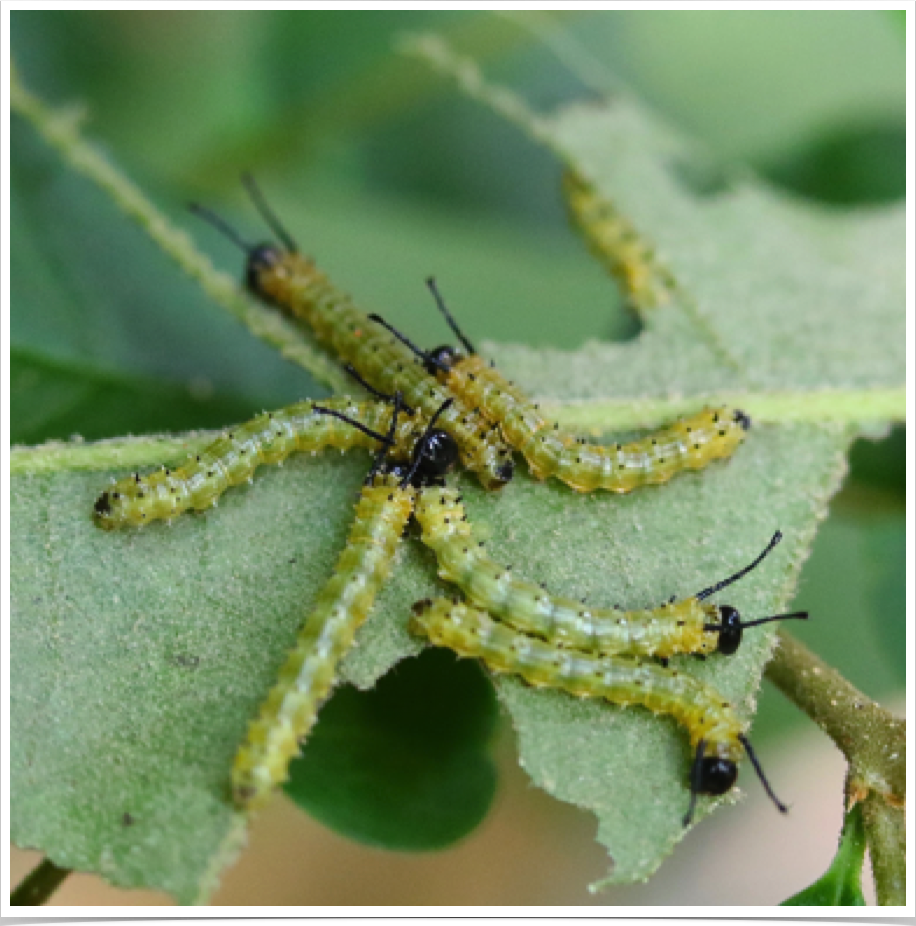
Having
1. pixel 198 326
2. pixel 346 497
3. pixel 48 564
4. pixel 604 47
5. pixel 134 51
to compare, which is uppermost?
pixel 604 47

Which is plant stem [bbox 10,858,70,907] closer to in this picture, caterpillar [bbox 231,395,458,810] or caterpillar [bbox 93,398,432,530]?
caterpillar [bbox 231,395,458,810]

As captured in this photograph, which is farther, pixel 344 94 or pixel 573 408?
pixel 344 94

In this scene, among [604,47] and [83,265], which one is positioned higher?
[604,47]

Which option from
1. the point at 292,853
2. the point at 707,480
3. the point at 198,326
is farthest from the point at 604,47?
the point at 292,853

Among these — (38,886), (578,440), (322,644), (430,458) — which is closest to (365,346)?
(430,458)

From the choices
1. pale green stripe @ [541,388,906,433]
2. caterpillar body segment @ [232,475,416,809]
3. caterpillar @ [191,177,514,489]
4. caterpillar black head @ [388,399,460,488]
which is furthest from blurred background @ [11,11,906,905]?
caterpillar body segment @ [232,475,416,809]

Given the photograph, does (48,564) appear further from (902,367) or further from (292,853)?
(902,367)

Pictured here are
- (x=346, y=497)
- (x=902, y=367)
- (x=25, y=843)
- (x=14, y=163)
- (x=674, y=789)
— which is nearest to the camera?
→ (x=25, y=843)
